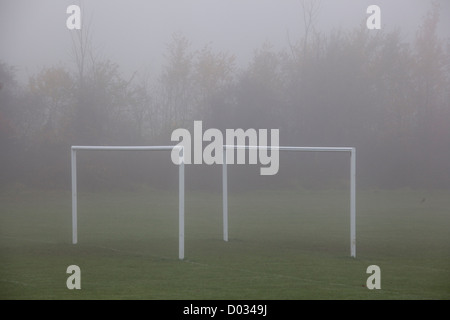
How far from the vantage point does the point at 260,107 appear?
1228 inches

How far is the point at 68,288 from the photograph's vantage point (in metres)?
8.04

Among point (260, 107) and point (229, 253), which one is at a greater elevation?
point (260, 107)

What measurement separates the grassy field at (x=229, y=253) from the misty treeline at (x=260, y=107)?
5514mm

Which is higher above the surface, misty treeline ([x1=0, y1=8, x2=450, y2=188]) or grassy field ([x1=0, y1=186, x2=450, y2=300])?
misty treeline ([x1=0, y1=8, x2=450, y2=188])

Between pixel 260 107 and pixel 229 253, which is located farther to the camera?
pixel 260 107

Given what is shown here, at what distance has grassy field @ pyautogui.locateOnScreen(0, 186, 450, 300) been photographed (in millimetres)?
8086

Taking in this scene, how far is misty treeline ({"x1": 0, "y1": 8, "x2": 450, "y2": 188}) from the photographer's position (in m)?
28.5

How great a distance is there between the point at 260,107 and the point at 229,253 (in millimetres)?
20168

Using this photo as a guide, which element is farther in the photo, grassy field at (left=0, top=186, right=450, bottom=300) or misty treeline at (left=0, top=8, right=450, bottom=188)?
misty treeline at (left=0, top=8, right=450, bottom=188)

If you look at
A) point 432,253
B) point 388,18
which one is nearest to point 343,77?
point 388,18

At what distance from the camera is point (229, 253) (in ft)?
37.6

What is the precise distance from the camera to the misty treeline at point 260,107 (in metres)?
28.5

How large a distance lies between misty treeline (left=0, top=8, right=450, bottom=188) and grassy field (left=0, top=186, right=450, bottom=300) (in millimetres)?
5514
